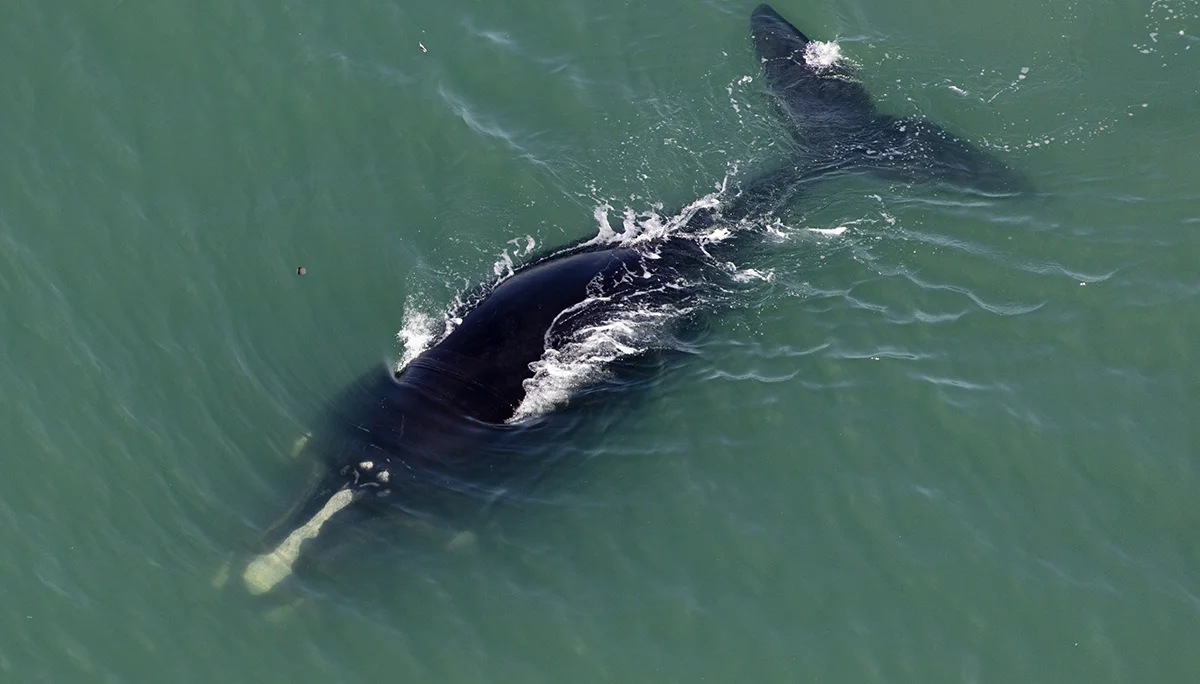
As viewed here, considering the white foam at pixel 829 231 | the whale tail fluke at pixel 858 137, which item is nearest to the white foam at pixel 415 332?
the whale tail fluke at pixel 858 137

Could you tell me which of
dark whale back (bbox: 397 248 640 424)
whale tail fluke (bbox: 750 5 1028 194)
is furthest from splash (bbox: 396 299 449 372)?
whale tail fluke (bbox: 750 5 1028 194)

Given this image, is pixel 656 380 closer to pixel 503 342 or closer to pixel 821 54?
pixel 503 342

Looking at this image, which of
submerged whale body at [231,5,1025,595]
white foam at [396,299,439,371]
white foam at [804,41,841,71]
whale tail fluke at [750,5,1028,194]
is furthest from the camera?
white foam at [804,41,841,71]

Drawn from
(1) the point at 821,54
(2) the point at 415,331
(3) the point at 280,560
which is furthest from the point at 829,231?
(3) the point at 280,560

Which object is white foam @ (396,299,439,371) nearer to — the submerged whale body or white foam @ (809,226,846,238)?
Result: the submerged whale body

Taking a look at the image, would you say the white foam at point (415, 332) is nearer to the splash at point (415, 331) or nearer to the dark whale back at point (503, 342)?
the splash at point (415, 331)
